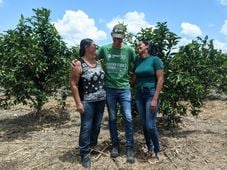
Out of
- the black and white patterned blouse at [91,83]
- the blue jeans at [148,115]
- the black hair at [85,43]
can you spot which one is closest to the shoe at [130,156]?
the blue jeans at [148,115]

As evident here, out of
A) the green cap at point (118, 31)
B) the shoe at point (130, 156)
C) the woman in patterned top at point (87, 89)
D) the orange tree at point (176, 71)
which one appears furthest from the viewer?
the orange tree at point (176, 71)

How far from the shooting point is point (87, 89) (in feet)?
20.6

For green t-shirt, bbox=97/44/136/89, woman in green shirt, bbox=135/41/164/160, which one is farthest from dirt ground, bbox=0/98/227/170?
green t-shirt, bbox=97/44/136/89

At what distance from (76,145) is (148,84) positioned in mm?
1942

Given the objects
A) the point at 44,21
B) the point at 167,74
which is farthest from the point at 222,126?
the point at 44,21

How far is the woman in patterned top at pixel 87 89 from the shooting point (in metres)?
6.20

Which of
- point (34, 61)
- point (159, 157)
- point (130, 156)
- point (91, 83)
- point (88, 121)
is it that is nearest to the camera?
point (91, 83)

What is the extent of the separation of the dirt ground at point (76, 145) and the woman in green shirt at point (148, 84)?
0.62m

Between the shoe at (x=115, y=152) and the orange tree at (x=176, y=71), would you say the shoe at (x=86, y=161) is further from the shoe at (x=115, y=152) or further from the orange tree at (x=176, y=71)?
the orange tree at (x=176, y=71)

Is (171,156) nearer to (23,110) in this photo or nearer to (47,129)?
(47,129)

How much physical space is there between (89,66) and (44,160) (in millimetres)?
1785

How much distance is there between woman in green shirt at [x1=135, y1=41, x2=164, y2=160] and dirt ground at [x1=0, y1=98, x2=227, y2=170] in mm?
620

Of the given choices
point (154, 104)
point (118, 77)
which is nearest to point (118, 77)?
point (118, 77)

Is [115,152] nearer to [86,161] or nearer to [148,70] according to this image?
[86,161]
